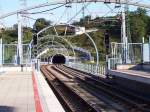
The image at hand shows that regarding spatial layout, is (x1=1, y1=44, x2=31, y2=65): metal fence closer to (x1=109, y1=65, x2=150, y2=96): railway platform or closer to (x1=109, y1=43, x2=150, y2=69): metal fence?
(x1=109, y1=43, x2=150, y2=69): metal fence

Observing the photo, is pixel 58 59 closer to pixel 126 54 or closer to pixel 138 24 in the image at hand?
pixel 138 24

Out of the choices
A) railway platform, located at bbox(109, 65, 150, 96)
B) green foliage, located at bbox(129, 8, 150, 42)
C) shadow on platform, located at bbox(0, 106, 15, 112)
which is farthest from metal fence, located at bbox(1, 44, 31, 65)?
shadow on platform, located at bbox(0, 106, 15, 112)

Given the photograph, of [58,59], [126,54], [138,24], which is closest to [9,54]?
[126,54]

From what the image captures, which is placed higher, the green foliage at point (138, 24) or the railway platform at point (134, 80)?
the green foliage at point (138, 24)

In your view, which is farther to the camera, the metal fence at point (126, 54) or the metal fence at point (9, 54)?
the metal fence at point (9, 54)

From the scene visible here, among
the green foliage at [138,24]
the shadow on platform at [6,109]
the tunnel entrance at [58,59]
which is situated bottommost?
the shadow on platform at [6,109]

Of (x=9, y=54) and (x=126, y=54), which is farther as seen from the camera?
(x=9, y=54)

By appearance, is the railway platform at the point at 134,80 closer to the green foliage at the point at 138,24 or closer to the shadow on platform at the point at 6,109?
the shadow on platform at the point at 6,109

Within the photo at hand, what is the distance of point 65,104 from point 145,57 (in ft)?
49.3

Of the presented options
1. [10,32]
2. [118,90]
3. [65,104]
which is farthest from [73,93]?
[10,32]

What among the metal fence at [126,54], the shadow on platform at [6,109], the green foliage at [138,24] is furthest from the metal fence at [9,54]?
the shadow on platform at [6,109]

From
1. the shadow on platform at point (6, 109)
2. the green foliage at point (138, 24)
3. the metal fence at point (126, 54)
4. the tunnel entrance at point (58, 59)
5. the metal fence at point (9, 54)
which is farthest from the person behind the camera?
the tunnel entrance at point (58, 59)

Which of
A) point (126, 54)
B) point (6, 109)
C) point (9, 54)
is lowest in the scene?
point (6, 109)

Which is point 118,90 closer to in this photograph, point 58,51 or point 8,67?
point 8,67
